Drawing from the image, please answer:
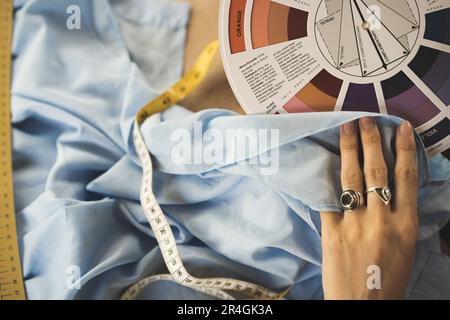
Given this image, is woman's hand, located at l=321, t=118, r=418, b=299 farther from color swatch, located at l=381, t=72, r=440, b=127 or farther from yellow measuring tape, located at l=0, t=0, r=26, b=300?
yellow measuring tape, located at l=0, t=0, r=26, b=300

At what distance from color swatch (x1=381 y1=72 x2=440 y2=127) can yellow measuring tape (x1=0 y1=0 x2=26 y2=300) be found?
21.3 inches

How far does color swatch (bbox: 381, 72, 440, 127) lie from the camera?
62 centimetres

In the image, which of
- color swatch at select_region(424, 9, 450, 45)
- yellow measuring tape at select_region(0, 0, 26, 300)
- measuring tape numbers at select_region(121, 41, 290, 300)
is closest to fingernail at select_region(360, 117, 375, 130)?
color swatch at select_region(424, 9, 450, 45)

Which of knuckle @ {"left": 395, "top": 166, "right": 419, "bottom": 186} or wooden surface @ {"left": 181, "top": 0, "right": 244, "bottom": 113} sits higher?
wooden surface @ {"left": 181, "top": 0, "right": 244, "bottom": 113}

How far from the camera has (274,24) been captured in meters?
0.62

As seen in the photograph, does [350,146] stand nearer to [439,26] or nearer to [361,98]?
[361,98]

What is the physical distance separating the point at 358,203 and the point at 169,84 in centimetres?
38

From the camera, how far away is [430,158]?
0.64m

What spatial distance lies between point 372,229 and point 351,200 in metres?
0.04

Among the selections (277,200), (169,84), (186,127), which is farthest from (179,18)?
(277,200)

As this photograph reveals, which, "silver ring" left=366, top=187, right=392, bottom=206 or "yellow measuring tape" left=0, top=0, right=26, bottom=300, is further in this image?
"yellow measuring tape" left=0, top=0, right=26, bottom=300

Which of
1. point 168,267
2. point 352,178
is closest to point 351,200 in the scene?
point 352,178

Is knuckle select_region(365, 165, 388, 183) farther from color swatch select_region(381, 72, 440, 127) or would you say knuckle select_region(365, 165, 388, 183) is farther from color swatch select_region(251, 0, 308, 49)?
color swatch select_region(251, 0, 308, 49)

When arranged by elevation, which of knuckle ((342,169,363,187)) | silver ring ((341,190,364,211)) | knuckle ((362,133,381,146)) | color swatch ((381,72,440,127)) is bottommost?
silver ring ((341,190,364,211))
